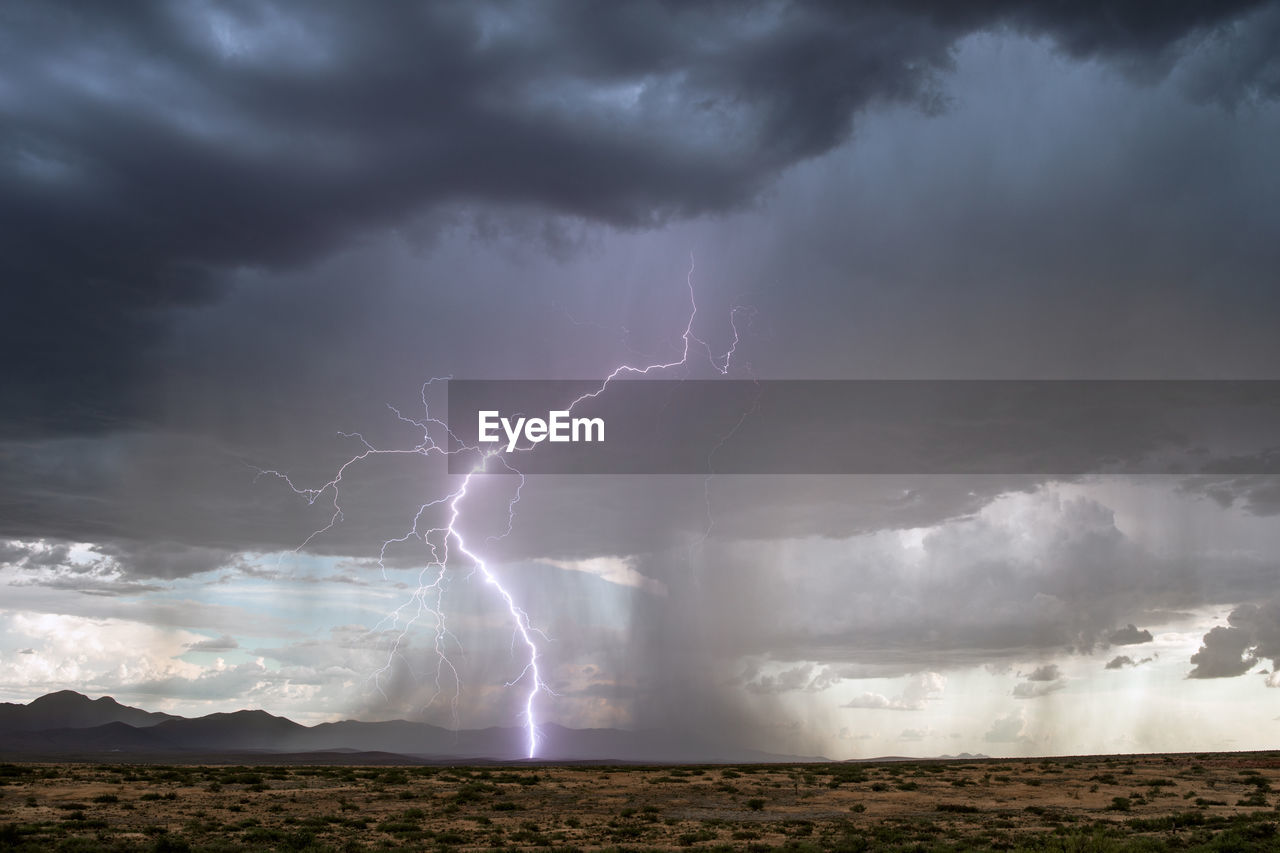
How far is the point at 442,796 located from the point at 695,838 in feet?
65.0

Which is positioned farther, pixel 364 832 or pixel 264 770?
pixel 264 770

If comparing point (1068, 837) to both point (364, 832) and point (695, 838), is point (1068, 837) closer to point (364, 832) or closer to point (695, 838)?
point (695, 838)

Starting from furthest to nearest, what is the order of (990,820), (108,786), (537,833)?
1. (108,786)
2. (990,820)
3. (537,833)

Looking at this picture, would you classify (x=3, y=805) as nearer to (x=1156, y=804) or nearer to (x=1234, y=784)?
(x=1156, y=804)

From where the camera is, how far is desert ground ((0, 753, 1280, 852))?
116 ft

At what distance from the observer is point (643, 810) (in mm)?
45562

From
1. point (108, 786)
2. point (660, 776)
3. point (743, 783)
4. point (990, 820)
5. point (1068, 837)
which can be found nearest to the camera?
point (1068, 837)

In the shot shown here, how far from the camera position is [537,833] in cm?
3850

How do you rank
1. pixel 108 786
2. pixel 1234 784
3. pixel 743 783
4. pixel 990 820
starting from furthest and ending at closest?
pixel 743 783 → pixel 1234 784 → pixel 108 786 → pixel 990 820

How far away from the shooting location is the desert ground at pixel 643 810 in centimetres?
3550

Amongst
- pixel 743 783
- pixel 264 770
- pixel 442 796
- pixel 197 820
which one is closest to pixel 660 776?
pixel 743 783

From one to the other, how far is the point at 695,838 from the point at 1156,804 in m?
25.9

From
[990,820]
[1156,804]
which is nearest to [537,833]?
[990,820]

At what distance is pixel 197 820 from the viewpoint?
40625mm
